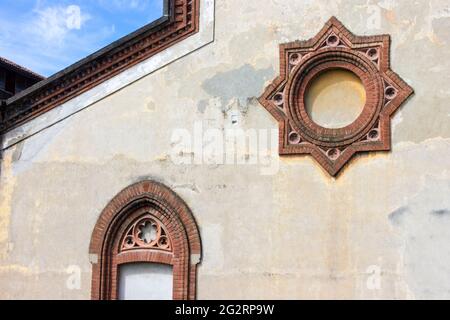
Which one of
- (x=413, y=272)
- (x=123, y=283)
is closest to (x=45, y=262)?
(x=123, y=283)

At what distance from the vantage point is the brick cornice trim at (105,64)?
12.9m

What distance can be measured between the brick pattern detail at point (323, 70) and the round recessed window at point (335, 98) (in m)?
0.13

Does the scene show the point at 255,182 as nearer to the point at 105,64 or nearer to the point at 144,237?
the point at 144,237

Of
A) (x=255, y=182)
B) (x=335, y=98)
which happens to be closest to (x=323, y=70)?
(x=335, y=98)

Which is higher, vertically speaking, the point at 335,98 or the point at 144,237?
the point at 335,98

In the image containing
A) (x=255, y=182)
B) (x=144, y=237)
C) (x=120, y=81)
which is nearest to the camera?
(x=255, y=182)

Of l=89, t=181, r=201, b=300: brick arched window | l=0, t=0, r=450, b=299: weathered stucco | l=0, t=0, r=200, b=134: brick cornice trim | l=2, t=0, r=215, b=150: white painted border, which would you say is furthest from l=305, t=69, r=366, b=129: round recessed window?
l=89, t=181, r=201, b=300: brick arched window

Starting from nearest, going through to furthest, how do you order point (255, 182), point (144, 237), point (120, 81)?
point (255, 182) < point (144, 237) < point (120, 81)

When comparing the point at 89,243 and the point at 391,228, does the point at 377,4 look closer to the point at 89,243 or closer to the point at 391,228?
the point at 391,228

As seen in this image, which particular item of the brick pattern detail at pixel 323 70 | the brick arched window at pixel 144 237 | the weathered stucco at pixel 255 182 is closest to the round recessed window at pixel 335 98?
the brick pattern detail at pixel 323 70

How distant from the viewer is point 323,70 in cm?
1224

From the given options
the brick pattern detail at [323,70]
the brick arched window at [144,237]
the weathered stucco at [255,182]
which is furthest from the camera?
the brick arched window at [144,237]

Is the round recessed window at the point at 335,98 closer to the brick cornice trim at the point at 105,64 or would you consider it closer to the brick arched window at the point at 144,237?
the brick cornice trim at the point at 105,64

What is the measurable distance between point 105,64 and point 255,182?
3.77 meters
